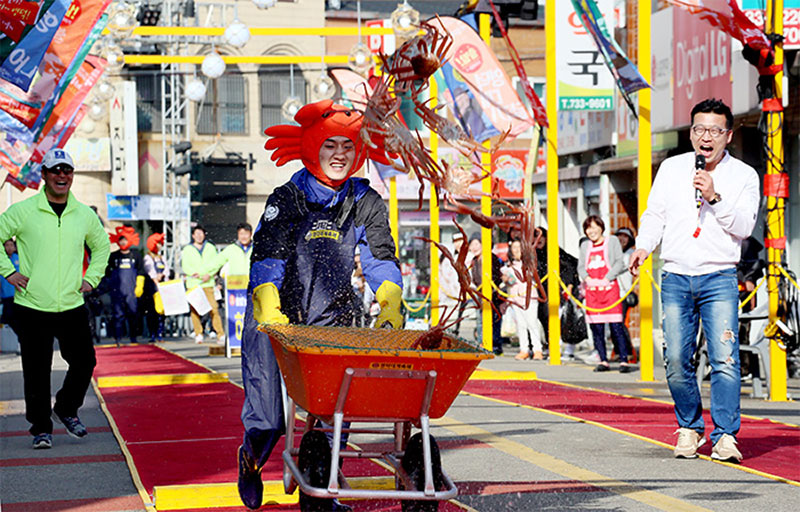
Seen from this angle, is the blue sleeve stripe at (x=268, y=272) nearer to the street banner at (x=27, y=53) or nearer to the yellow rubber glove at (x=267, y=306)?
the yellow rubber glove at (x=267, y=306)

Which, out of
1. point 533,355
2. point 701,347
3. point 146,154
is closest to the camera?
point 701,347

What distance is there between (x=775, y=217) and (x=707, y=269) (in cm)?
413

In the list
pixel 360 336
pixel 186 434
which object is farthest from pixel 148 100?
pixel 360 336

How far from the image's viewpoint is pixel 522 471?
24.8 feet

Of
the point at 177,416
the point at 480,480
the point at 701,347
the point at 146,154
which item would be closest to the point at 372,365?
the point at 480,480

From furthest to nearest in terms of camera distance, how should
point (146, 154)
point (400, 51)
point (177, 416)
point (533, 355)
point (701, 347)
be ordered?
point (146, 154) < point (533, 355) < point (701, 347) < point (177, 416) < point (400, 51)

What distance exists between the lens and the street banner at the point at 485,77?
18.0 metres

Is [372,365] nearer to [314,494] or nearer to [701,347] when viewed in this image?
[314,494]

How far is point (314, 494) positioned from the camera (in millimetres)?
5223

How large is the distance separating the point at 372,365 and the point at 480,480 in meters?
2.23

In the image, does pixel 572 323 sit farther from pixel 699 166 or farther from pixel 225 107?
pixel 225 107

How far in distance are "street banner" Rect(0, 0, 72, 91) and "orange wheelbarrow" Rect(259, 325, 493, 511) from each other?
28.6 ft

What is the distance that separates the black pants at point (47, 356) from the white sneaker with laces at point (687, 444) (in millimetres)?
4250

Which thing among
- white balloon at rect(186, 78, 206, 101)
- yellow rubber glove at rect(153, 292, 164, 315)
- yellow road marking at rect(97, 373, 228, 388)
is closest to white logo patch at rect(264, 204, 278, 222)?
yellow road marking at rect(97, 373, 228, 388)
